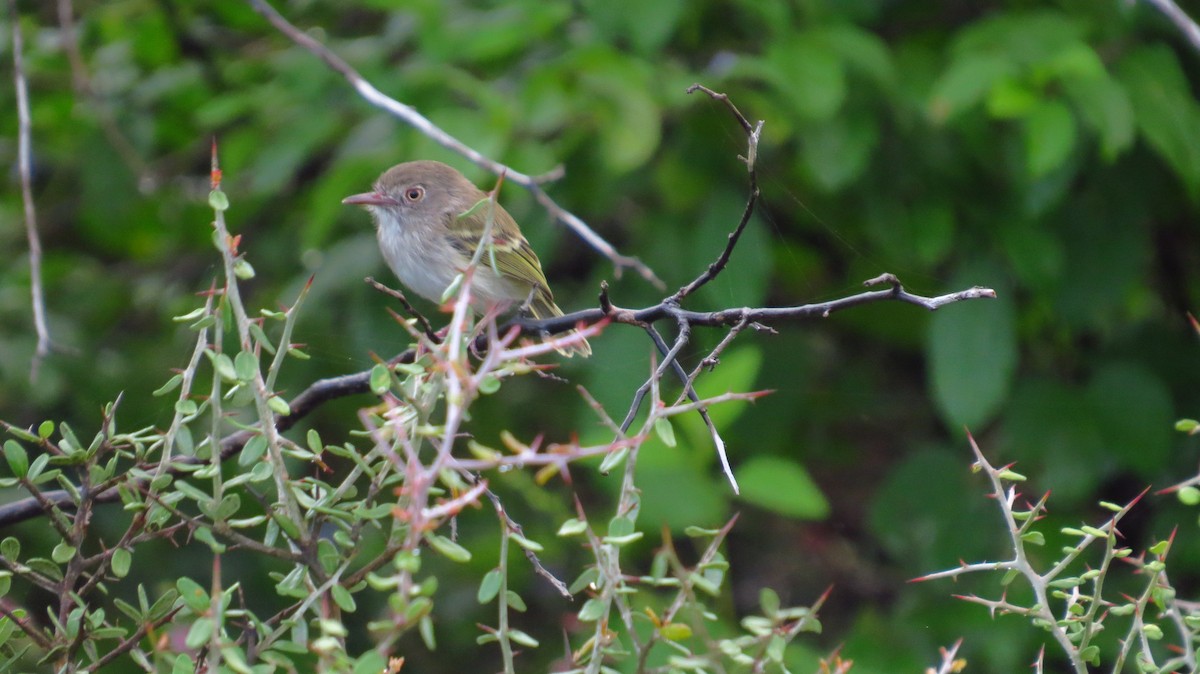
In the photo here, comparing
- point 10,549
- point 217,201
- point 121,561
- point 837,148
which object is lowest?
point 837,148

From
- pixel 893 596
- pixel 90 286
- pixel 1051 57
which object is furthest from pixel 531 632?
pixel 1051 57

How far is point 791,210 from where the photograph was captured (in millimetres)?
4363

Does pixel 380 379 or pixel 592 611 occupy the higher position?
pixel 380 379

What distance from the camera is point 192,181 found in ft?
18.1

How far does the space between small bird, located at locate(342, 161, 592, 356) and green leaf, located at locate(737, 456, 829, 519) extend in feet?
2.28

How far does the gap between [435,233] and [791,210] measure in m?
1.41

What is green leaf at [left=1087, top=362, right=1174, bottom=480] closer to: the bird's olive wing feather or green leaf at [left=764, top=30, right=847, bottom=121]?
green leaf at [left=764, top=30, right=847, bottom=121]

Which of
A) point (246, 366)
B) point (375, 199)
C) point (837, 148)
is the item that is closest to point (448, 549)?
point (246, 366)

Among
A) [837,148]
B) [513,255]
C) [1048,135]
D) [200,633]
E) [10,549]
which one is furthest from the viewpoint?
[837,148]

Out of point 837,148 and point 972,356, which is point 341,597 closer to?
point 837,148

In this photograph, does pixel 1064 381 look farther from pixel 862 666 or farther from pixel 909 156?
pixel 862 666

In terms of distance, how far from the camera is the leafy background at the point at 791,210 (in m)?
3.53

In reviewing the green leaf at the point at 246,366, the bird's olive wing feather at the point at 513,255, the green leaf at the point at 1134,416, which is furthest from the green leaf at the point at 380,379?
the green leaf at the point at 1134,416

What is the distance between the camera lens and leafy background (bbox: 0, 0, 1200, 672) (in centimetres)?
353
